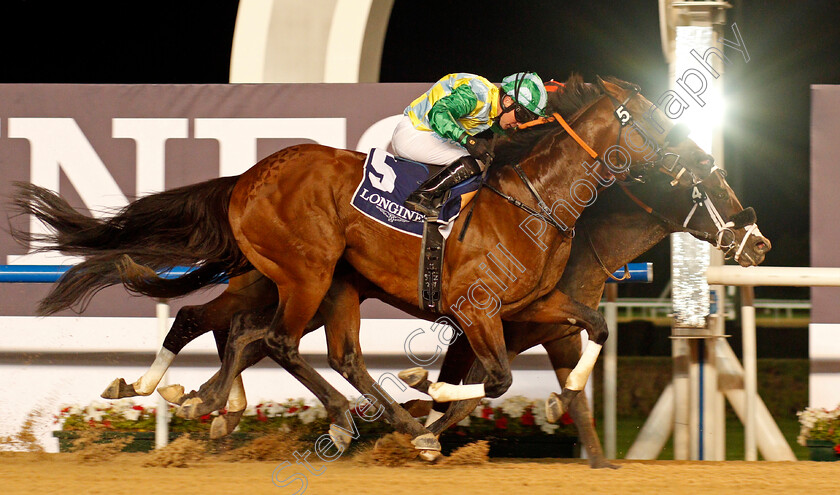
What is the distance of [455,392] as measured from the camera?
145 inches

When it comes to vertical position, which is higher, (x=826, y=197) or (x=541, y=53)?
(x=541, y=53)

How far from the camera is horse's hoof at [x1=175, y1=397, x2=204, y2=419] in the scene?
3.79 m

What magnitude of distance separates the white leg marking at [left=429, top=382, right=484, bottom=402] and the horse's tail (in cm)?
96

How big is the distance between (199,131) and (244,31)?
2.38ft

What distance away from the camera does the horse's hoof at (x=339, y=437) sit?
3865mm

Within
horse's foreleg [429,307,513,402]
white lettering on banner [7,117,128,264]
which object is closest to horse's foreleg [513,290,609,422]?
horse's foreleg [429,307,513,402]

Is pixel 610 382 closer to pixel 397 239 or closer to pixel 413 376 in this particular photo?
pixel 413 376

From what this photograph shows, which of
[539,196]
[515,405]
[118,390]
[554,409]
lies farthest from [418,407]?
[118,390]

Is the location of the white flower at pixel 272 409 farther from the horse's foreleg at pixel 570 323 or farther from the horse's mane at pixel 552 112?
the horse's mane at pixel 552 112

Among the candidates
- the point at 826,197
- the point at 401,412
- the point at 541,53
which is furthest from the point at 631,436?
the point at 541,53

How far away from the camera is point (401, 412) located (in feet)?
12.5

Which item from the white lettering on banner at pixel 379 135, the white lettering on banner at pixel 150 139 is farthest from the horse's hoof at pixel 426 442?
the white lettering on banner at pixel 150 139

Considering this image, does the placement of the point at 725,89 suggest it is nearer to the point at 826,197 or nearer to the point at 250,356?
the point at 826,197

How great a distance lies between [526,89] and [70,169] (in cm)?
240
